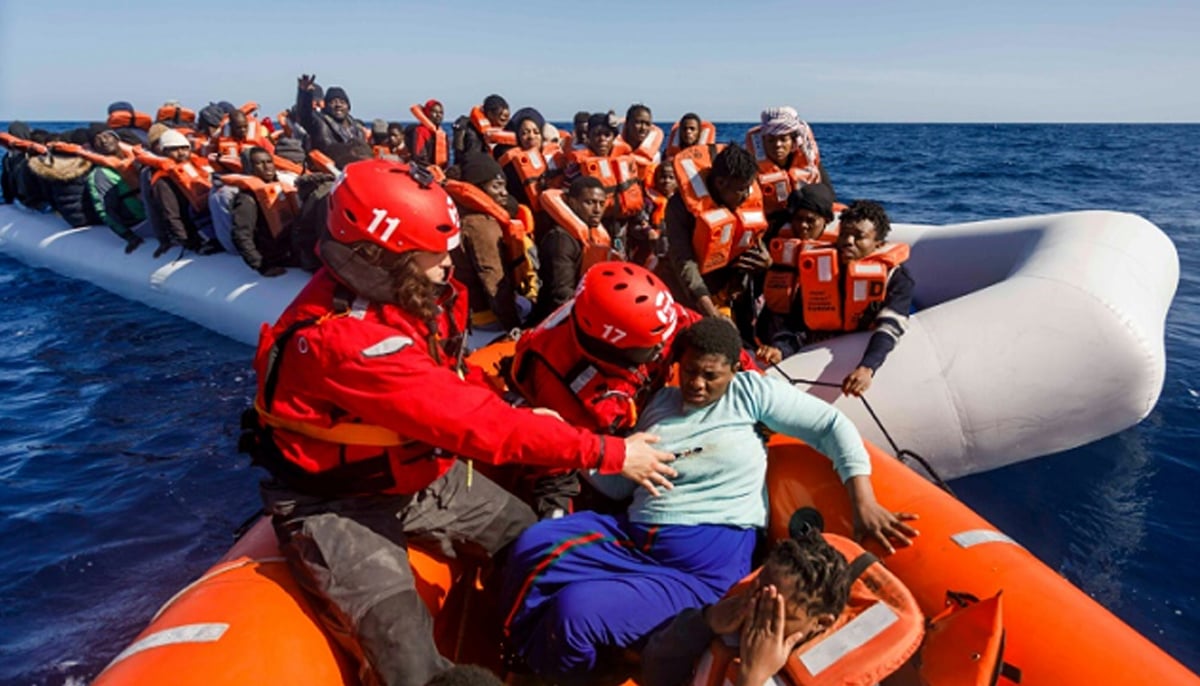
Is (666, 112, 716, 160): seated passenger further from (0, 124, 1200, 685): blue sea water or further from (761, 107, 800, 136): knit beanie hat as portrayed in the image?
(0, 124, 1200, 685): blue sea water

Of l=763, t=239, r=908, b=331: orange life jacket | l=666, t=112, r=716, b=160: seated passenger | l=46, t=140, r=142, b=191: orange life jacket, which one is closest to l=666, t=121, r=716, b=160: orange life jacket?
l=666, t=112, r=716, b=160: seated passenger

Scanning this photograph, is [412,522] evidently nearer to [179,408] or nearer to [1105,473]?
[1105,473]

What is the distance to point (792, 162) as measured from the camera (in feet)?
16.5

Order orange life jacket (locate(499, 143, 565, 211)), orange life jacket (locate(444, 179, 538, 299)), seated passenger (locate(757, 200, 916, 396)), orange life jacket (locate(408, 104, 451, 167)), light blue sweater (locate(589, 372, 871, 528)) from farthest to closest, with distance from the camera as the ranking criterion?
orange life jacket (locate(408, 104, 451, 167)) → orange life jacket (locate(499, 143, 565, 211)) → orange life jacket (locate(444, 179, 538, 299)) → seated passenger (locate(757, 200, 916, 396)) → light blue sweater (locate(589, 372, 871, 528))

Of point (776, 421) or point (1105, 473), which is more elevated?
point (776, 421)

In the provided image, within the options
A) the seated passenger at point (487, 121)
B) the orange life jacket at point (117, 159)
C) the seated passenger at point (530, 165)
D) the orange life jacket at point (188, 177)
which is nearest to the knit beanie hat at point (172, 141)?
the orange life jacket at point (188, 177)

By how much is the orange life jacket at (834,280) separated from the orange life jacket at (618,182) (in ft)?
6.40

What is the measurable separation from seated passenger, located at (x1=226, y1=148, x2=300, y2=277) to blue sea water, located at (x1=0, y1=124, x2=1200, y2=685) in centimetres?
88

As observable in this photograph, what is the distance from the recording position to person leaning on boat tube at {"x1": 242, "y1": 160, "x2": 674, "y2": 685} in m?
1.74

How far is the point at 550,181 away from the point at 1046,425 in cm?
Result: 421

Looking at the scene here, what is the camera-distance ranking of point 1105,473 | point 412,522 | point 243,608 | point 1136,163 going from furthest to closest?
point 1136,163 < point 1105,473 < point 412,522 < point 243,608

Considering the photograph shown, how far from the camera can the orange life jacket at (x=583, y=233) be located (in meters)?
4.04

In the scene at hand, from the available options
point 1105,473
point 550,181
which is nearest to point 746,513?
point 1105,473

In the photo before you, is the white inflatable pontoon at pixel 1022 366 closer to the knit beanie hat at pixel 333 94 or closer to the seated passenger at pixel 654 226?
the seated passenger at pixel 654 226
